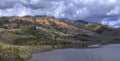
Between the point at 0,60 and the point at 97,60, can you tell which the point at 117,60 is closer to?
the point at 97,60

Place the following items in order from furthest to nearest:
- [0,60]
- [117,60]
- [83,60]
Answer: [83,60] < [117,60] < [0,60]

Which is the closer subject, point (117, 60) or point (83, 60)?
point (117, 60)

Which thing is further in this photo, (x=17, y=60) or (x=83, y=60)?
(x=83, y=60)

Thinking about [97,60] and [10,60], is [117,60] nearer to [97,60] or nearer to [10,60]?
[97,60]

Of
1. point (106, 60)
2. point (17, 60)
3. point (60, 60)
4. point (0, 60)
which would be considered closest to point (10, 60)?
point (17, 60)

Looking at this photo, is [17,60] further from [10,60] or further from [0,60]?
[0,60]

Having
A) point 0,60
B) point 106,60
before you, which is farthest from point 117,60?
point 0,60

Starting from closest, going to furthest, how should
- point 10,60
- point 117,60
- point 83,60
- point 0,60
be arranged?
1. point 0,60
2. point 10,60
3. point 117,60
4. point 83,60

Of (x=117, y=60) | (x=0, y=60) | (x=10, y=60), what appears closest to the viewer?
(x=0, y=60)
